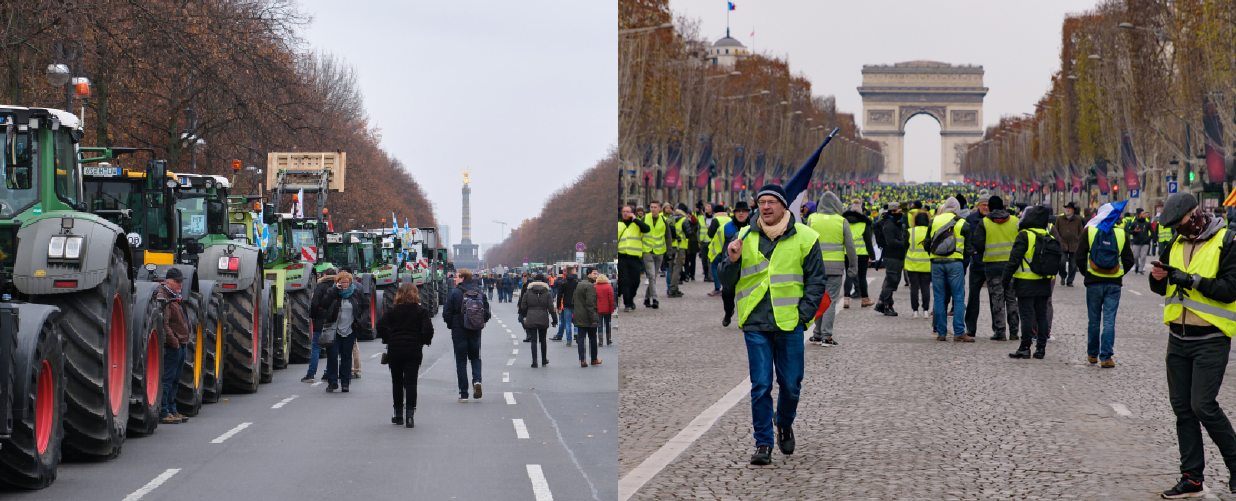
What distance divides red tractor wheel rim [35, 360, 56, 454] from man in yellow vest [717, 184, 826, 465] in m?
4.34

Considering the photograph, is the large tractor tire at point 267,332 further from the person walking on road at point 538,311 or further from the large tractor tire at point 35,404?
the large tractor tire at point 35,404

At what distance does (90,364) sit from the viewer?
10.5m

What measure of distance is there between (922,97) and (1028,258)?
182316mm

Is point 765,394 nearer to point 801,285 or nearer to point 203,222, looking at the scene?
point 801,285

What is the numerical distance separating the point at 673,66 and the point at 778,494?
180 feet

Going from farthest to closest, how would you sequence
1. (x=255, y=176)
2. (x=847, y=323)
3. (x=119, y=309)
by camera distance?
(x=255, y=176) < (x=847, y=323) < (x=119, y=309)

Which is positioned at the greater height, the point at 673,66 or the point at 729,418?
the point at 673,66

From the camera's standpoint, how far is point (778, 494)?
7664mm

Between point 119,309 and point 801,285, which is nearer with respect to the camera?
point 801,285

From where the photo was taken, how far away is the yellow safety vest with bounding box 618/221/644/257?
22109mm

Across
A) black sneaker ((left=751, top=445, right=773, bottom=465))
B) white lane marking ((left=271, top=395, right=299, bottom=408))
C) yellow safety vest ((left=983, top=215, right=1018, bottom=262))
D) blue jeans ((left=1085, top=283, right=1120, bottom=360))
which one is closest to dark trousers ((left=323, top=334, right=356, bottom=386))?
white lane marking ((left=271, top=395, right=299, bottom=408))

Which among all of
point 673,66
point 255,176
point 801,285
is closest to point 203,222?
point 801,285

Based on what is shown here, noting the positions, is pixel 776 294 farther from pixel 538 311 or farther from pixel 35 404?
pixel 538 311

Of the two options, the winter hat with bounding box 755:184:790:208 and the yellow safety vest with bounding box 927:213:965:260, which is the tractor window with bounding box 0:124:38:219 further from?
the yellow safety vest with bounding box 927:213:965:260
